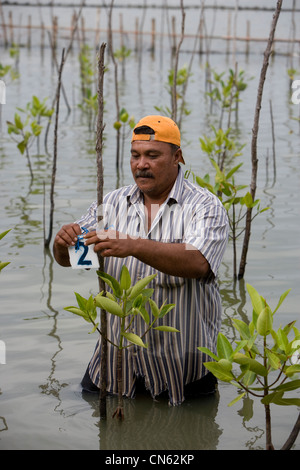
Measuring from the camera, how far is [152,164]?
2.93 meters

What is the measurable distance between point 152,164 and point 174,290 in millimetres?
484

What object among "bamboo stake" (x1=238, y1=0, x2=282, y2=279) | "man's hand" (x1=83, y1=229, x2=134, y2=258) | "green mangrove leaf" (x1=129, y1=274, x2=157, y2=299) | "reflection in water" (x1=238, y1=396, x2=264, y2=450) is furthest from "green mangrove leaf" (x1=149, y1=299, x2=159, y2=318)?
"bamboo stake" (x1=238, y1=0, x2=282, y2=279)

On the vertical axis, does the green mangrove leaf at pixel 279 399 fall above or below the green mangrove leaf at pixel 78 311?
below

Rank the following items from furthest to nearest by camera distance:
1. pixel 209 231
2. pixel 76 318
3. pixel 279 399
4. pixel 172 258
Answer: pixel 76 318 → pixel 209 231 → pixel 172 258 → pixel 279 399

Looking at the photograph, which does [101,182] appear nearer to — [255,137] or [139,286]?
[139,286]

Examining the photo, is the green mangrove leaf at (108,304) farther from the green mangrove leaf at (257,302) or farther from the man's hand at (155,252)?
the green mangrove leaf at (257,302)

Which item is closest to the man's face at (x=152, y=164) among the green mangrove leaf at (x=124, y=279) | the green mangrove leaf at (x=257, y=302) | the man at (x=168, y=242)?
the man at (x=168, y=242)

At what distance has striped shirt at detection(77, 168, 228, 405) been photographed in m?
2.89

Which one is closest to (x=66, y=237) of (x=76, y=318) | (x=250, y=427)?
(x=250, y=427)

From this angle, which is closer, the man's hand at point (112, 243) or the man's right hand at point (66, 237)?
the man's hand at point (112, 243)

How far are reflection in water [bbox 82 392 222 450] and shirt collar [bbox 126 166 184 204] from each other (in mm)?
801

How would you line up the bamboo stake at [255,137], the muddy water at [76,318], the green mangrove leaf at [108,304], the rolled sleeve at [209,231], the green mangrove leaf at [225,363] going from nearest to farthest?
the green mangrove leaf at [225,363]
the green mangrove leaf at [108,304]
the rolled sleeve at [209,231]
the muddy water at [76,318]
the bamboo stake at [255,137]

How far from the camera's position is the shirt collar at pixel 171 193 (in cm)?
297
